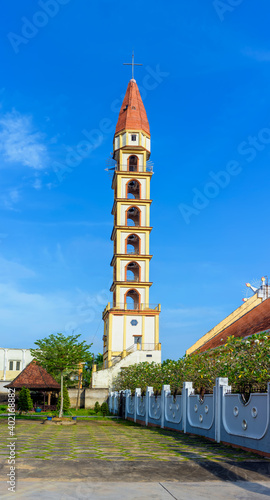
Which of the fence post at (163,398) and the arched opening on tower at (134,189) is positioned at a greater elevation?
the arched opening on tower at (134,189)

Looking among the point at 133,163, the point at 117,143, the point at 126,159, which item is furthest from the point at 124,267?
the point at 117,143

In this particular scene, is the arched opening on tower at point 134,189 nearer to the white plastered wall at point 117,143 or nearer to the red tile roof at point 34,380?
the white plastered wall at point 117,143

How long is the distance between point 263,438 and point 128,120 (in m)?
45.2

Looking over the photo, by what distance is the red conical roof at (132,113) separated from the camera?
51.5 meters

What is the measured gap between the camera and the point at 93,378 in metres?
43.2

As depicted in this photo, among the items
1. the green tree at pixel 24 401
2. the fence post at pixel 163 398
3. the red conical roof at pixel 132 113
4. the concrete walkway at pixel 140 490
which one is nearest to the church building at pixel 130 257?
the red conical roof at pixel 132 113

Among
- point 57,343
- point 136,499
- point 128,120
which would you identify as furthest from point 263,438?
point 128,120

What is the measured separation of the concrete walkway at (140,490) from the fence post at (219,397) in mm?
5550

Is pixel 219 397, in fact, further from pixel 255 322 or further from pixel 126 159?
pixel 126 159

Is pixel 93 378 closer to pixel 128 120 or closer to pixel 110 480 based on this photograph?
pixel 128 120

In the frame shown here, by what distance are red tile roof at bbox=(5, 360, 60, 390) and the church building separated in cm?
940

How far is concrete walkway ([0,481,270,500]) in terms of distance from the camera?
5.88 m

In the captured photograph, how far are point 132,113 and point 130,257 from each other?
1593cm

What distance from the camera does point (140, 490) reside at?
628 centimetres
